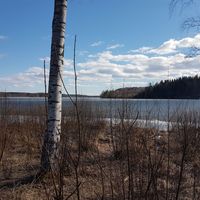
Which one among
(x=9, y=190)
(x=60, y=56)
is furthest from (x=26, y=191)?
(x=60, y=56)

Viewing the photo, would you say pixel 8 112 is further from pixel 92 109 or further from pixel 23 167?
pixel 23 167

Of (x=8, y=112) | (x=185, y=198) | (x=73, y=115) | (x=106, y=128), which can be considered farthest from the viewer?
(x=106, y=128)

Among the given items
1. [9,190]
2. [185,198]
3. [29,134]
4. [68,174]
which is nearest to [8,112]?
[29,134]

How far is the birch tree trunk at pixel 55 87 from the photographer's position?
15.5 ft

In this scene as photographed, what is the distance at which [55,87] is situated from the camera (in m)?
4.75

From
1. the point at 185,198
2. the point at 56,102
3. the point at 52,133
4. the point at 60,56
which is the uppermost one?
the point at 60,56

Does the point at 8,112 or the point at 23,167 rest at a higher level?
the point at 8,112

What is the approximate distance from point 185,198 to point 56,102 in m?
1.85

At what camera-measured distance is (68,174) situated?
16.8 ft

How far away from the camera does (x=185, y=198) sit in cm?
426

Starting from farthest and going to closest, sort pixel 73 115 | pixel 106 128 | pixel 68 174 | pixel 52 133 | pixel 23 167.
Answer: pixel 106 128 < pixel 73 115 < pixel 23 167 < pixel 68 174 < pixel 52 133

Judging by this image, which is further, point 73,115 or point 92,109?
point 92,109

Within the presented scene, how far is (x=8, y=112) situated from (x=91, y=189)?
5105 millimetres

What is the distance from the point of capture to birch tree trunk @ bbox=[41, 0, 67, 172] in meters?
4.72
